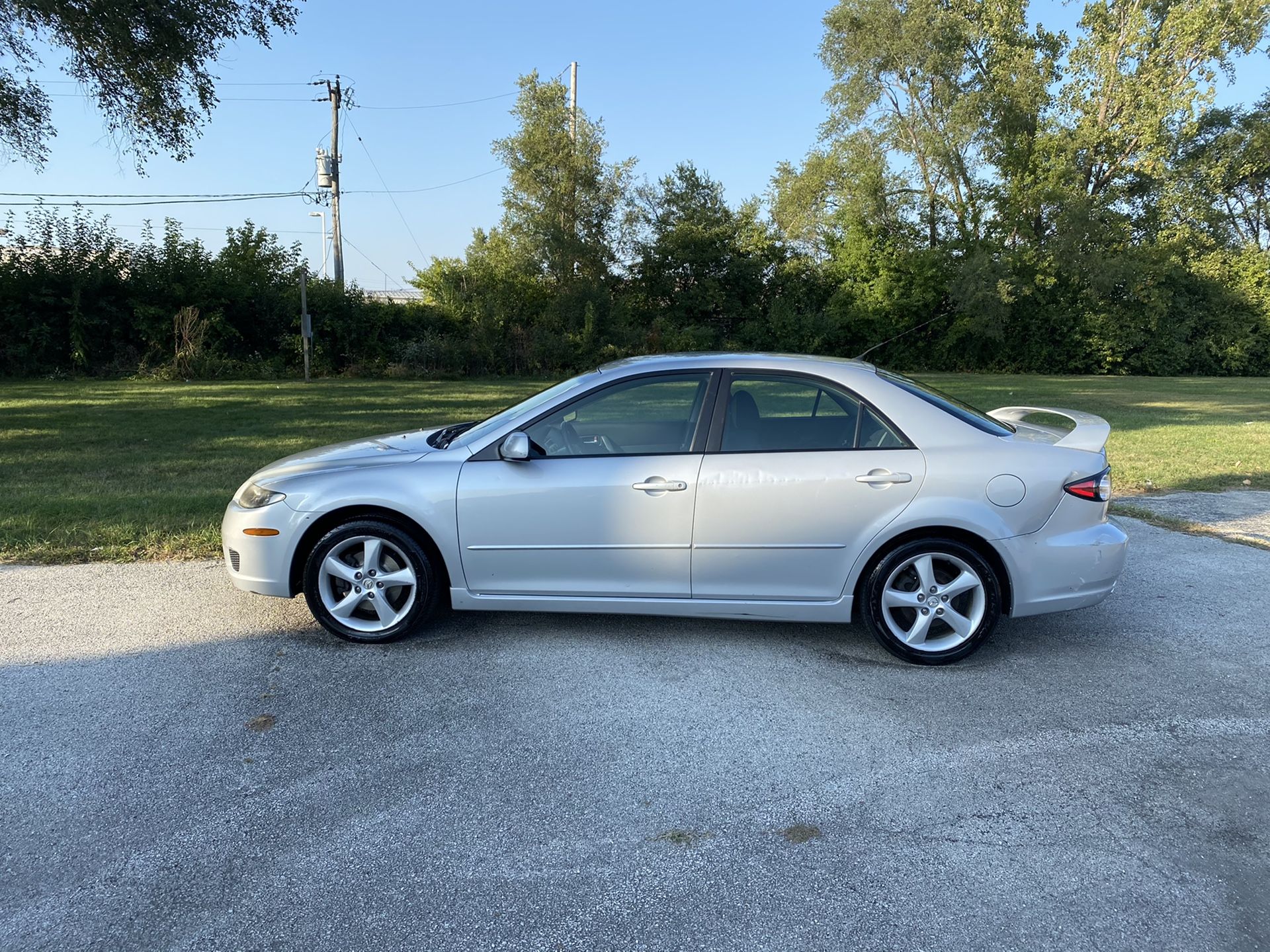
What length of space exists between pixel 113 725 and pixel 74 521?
13.2ft

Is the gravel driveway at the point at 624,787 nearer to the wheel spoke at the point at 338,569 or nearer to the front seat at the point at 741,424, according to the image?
the wheel spoke at the point at 338,569

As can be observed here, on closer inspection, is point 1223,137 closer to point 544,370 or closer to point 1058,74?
point 1058,74

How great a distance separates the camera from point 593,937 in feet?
7.47

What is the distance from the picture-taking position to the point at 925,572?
408 centimetres

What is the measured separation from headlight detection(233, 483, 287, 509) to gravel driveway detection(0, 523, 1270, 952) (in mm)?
705

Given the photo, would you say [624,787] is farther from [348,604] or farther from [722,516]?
[348,604]

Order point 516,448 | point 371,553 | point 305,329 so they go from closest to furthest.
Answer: point 516,448 < point 371,553 < point 305,329

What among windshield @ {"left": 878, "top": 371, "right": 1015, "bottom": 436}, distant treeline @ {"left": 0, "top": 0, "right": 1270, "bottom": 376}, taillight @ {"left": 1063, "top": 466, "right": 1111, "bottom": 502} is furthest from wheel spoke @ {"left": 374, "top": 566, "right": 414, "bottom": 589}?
distant treeline @ {"left": 0, "top": 0, "right": 1270, "bottom": 376}

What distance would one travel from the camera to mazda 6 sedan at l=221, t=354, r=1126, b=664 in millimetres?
4059

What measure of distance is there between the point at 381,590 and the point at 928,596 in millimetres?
2759

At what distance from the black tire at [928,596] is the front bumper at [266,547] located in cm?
288

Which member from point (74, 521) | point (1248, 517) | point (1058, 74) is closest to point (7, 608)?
point (74, 521)

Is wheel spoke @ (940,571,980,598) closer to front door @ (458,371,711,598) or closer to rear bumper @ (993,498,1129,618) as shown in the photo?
rear bumper @ (993,498,1129,618)

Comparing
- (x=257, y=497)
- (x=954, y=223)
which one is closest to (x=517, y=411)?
(x=257, y=497)
